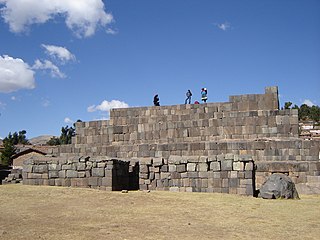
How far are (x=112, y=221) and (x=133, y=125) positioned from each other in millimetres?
13977

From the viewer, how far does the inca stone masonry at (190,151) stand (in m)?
13.0

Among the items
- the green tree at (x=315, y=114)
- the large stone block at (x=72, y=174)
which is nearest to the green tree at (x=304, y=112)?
the green tree at (x=315, y=114)

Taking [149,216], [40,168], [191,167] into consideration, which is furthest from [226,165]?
[40,168]

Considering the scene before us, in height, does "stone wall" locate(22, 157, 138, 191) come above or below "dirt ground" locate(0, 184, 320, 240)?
above

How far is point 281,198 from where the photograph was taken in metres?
11.5

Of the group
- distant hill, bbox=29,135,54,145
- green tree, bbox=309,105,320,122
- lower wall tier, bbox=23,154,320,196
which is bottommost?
lower wall tier, bbox=23,154,320,196

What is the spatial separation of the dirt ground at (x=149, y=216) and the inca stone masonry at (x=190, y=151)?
1158mm

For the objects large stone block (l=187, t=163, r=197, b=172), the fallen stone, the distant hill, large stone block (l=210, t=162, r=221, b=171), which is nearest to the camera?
the fallen stone

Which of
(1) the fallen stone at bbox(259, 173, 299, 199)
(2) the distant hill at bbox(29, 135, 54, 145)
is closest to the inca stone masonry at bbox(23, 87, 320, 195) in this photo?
(1) the fallen stone at bbox(259, 173, 299, 199)

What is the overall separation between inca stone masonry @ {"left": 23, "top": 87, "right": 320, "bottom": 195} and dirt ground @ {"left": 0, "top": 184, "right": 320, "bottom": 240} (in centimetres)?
116

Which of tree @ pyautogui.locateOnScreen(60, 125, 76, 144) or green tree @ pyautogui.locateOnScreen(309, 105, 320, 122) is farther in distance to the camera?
tree @ pyautogui.locateOnScreen(60, 125, 76, 144)

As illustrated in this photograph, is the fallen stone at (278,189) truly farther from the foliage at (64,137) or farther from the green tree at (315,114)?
the foliage at (64,137)

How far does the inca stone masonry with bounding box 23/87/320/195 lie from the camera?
13.0 m

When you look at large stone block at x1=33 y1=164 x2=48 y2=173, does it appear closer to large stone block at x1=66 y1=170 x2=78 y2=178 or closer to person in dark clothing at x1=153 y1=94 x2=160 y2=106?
large stone block at x1=66 y1=170 x2=78 y2=178
